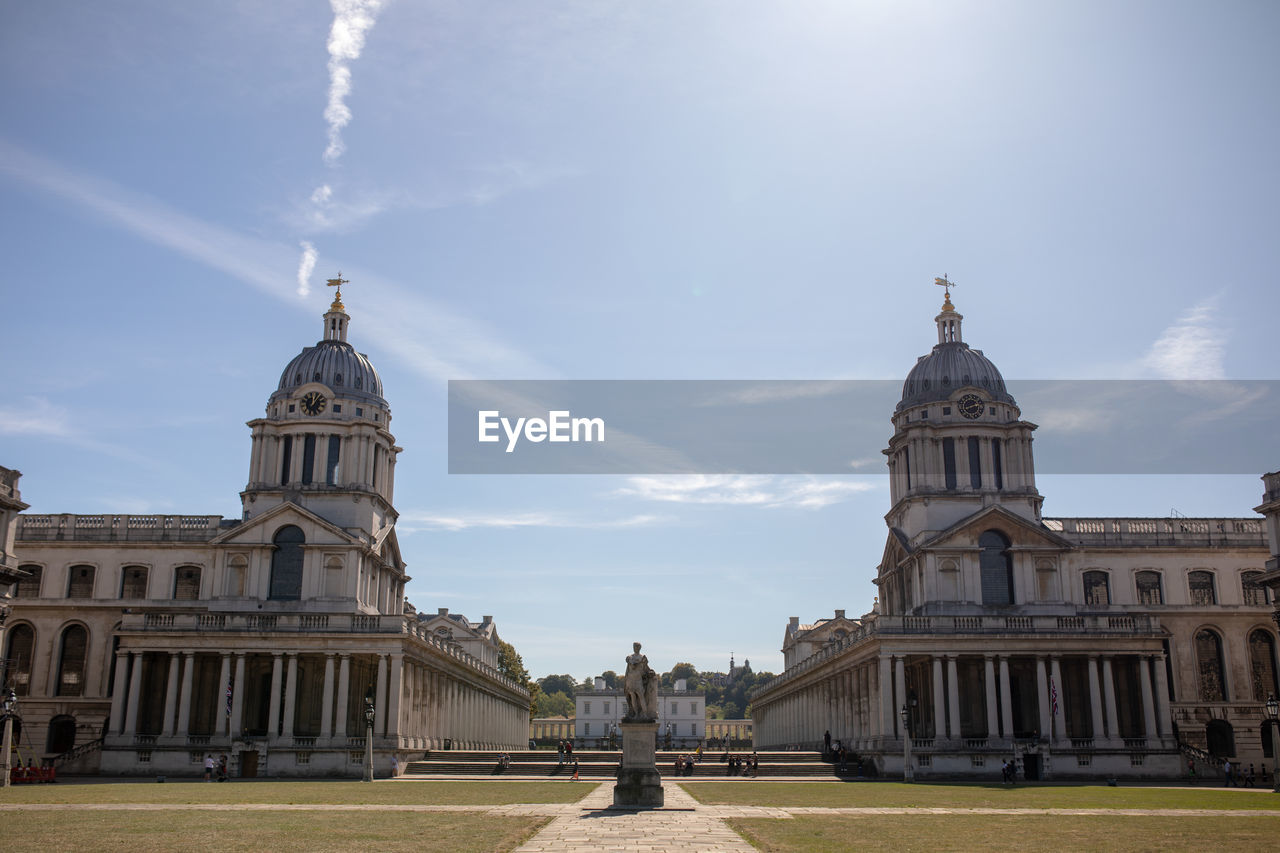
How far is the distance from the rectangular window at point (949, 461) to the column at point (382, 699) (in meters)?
38.1

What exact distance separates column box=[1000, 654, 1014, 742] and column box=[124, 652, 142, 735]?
50001mm

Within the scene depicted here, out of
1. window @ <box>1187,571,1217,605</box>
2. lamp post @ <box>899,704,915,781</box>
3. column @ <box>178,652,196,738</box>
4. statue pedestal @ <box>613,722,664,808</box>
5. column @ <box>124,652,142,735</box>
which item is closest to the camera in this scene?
statue pedestal @ <box>613,722,664,808</box>

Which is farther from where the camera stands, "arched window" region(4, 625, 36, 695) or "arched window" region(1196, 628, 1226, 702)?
"arched window" region(1196, 628, 1226, 702)

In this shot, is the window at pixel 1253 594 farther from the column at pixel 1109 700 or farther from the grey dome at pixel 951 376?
the grey dome at pixel 951 376

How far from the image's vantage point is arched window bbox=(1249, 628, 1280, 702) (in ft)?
241

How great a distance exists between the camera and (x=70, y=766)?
205ft

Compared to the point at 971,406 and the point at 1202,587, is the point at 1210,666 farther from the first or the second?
the point at 971,406

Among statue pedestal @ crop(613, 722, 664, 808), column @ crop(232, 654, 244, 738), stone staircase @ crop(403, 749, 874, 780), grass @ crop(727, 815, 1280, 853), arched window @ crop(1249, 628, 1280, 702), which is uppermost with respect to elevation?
arched window @ crop(1249, 628, 1280, 702)

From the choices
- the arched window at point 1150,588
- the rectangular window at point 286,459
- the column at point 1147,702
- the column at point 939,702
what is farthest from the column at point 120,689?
the arched window at point 1150,588

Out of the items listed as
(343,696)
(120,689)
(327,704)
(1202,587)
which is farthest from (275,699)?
(1202,587)

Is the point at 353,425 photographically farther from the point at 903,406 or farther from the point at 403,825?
the point at 403,825

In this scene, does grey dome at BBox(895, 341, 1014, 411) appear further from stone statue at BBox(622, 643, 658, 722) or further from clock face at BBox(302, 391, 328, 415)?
stone statue at BBox(622, 643, 658, 722)

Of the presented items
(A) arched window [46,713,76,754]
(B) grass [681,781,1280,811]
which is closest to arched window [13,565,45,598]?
(A) arched window [46,713,76,754]

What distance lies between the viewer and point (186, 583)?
76750mm
